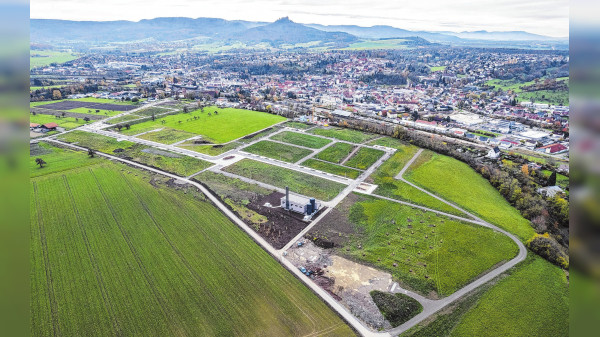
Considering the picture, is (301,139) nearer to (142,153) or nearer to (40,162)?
(142,153)

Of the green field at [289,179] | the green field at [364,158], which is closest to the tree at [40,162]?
the green field at [289,179]

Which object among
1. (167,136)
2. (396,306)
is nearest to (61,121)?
(167,136)

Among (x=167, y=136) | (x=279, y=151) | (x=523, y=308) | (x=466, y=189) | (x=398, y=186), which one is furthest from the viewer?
(x=167, y=136)

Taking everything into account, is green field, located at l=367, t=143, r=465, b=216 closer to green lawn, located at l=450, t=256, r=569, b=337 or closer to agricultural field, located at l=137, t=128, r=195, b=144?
green lawn, located at l=450, t=256, r=569, b=337

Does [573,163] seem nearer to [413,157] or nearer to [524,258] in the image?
[524,258]

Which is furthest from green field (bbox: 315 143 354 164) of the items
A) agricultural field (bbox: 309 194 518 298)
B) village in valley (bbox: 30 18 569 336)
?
agricultural field (bbox: 309 194 518 298)

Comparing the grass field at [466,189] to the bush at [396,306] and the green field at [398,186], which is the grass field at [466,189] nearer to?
the green field at [398,186]

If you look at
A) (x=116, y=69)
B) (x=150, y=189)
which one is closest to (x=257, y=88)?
(x=116, y=69)
